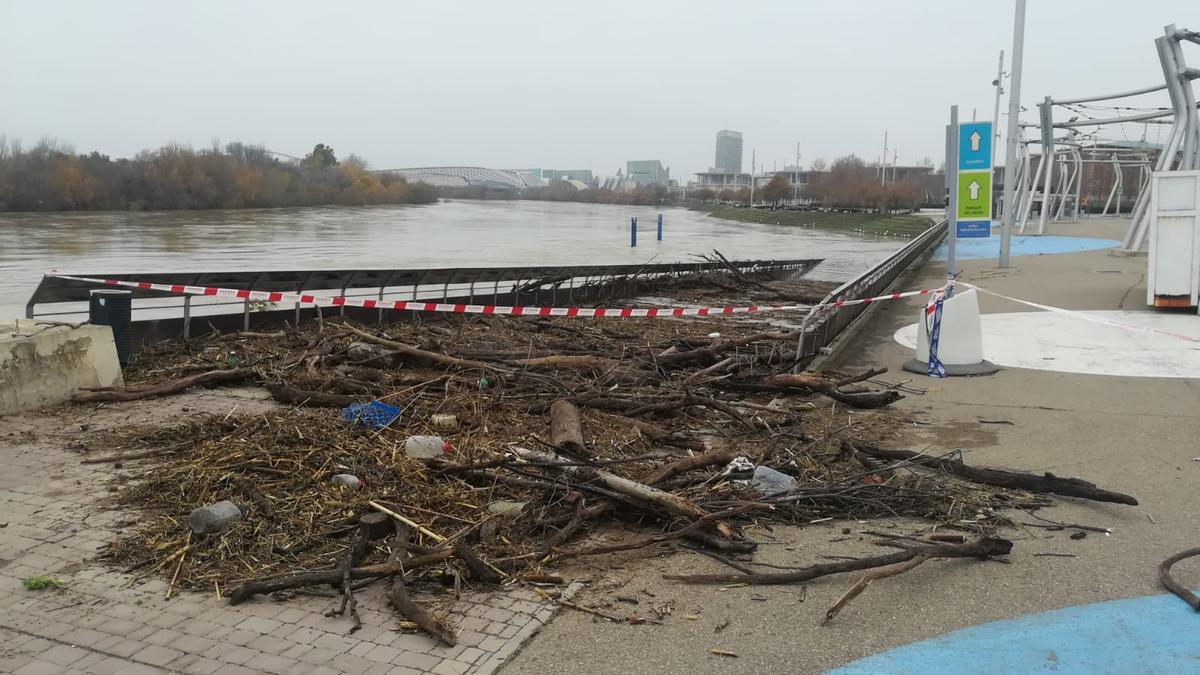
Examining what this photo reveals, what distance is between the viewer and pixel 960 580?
4.66 m

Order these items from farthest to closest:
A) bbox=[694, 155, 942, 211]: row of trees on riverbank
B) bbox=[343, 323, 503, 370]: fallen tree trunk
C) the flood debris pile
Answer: bbox=[694, 155, 942, 211]: row of trees on riverbank, bbox=[343, 323, 503, 370]: fallen tree trunk, the flood debris pile

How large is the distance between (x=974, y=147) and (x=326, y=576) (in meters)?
14.4

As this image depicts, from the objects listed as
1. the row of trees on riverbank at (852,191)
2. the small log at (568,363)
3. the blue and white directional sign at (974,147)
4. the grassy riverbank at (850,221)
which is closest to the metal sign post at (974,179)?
the blue and white directional sign at (974,147)

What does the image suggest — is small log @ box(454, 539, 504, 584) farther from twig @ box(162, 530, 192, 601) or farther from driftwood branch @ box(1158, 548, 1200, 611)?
driftwood branch @ box(1158, 548, 1200, 611)

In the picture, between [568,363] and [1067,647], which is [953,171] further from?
[1067,647]

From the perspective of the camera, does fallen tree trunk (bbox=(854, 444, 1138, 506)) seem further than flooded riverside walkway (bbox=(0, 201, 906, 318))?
No

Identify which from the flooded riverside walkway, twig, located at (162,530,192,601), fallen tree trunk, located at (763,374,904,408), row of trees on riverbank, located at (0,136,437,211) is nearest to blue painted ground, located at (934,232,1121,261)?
the flooded riverside walkway

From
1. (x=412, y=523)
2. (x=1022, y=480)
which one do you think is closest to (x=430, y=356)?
(x=412, y=523)

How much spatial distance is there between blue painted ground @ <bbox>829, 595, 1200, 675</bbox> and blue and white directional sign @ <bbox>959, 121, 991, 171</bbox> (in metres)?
12.4

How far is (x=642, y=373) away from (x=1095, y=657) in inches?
220

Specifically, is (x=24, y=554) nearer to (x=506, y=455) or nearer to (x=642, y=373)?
(x=506, y=455)

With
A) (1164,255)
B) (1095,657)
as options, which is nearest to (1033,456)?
(1095,657)

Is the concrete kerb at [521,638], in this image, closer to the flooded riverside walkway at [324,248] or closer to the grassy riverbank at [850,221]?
the flooded riverside walkway at [324,248]

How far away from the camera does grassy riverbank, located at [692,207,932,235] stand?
223 ft
